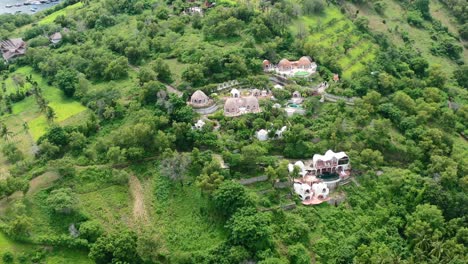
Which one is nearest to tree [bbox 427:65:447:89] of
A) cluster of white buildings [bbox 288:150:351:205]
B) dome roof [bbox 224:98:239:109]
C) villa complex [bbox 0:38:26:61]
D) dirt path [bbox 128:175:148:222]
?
cluster of white buildings [bbox 288:150:351:205]

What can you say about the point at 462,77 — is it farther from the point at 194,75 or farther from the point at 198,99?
the point at 198,99

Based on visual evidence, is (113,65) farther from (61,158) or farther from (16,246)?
(16,246)

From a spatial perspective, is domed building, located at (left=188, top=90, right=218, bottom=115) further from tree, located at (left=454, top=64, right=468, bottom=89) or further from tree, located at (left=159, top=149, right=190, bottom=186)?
tree, located at (left=454, top=64, right=468, bottom=89)

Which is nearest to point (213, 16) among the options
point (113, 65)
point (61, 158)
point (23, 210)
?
point (113, 65)

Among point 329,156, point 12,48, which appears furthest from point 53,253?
point 12,48

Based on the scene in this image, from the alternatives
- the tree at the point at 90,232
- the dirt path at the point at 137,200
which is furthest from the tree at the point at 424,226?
the tree at the point at 90,232

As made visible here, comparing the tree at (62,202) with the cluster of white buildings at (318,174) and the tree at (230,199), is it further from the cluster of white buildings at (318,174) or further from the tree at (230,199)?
the cluster of white buildings at (318,174)
